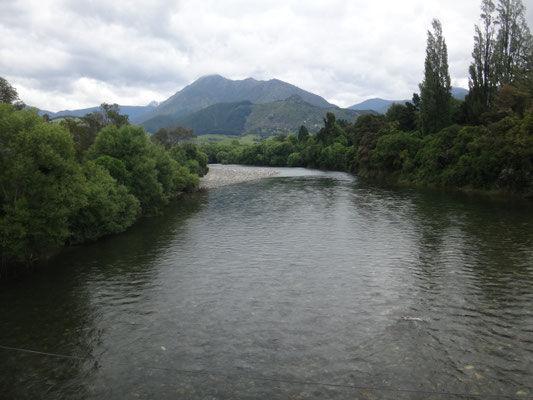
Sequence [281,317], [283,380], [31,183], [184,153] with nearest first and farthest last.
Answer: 1. [283,380]
2. [281,317]
3. [31,183]
4. [184,153]

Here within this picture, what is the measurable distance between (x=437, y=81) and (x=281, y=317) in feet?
277

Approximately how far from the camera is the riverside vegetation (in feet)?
83.9

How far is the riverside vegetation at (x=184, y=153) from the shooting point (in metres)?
25.6

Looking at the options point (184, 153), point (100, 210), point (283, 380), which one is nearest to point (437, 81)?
point (184, 153)

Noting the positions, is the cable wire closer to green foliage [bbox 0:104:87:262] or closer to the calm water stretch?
the calm water stretch

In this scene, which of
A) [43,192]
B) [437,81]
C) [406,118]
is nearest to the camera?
[43,192]

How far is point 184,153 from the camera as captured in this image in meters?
97.3

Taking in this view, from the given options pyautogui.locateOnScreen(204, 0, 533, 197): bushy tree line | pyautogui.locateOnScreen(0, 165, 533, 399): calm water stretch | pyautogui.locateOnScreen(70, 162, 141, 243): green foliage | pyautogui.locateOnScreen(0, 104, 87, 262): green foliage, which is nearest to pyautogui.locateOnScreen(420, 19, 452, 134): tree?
pyautogui.locateOnScreen(204, 0, 533, 197): bushy tree line

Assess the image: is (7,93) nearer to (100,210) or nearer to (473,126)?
(100,210)

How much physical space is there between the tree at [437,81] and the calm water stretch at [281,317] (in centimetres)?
5746

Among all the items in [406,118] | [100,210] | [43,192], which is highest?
[406,118]

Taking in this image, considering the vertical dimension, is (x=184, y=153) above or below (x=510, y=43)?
below

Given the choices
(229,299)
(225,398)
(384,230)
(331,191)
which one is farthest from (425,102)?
(225,398)

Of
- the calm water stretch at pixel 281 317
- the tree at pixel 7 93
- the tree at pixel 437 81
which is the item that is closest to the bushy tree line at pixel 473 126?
the tree at pixel 437 81
